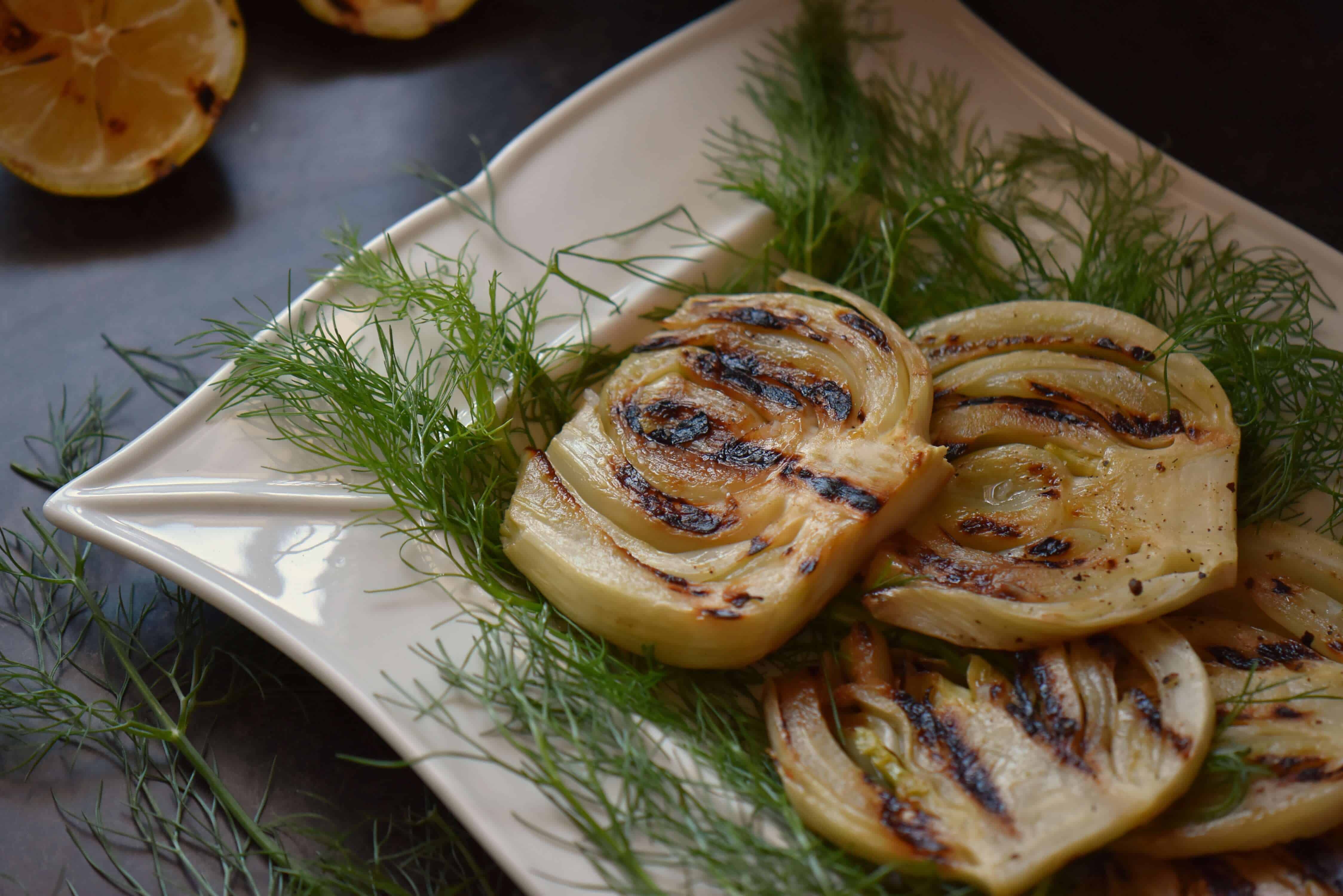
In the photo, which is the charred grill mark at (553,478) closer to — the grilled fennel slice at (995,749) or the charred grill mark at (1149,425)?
the grilled fennel slice at (995,749)

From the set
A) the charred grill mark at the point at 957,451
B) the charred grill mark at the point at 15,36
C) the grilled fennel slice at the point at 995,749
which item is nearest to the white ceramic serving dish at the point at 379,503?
the grilled fennel slice at the point at 995,749

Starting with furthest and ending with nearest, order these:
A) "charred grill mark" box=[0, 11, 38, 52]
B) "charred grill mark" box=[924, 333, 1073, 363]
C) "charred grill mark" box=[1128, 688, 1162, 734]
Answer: "charred grill mark" box=[0, 11, 38, 52] → "charred grill mark" box=[924, 333, 1073, 363] → "charred grill mark" box=[1128, 688, 1162, 734]

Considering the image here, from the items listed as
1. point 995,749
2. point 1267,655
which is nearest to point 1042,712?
point 995,749

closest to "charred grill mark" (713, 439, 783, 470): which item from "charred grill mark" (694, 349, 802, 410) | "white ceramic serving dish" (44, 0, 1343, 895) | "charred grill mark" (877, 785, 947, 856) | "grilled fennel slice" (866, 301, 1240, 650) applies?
"charred grill mark" (694, 349, 802, 410)

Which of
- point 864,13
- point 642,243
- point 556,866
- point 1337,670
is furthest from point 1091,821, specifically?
point 864,13

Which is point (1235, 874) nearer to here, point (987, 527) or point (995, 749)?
point (995, 749)

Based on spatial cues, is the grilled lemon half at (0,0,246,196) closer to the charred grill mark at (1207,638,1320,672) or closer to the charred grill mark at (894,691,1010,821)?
the charred grill mark at (894,691,1010,821)
